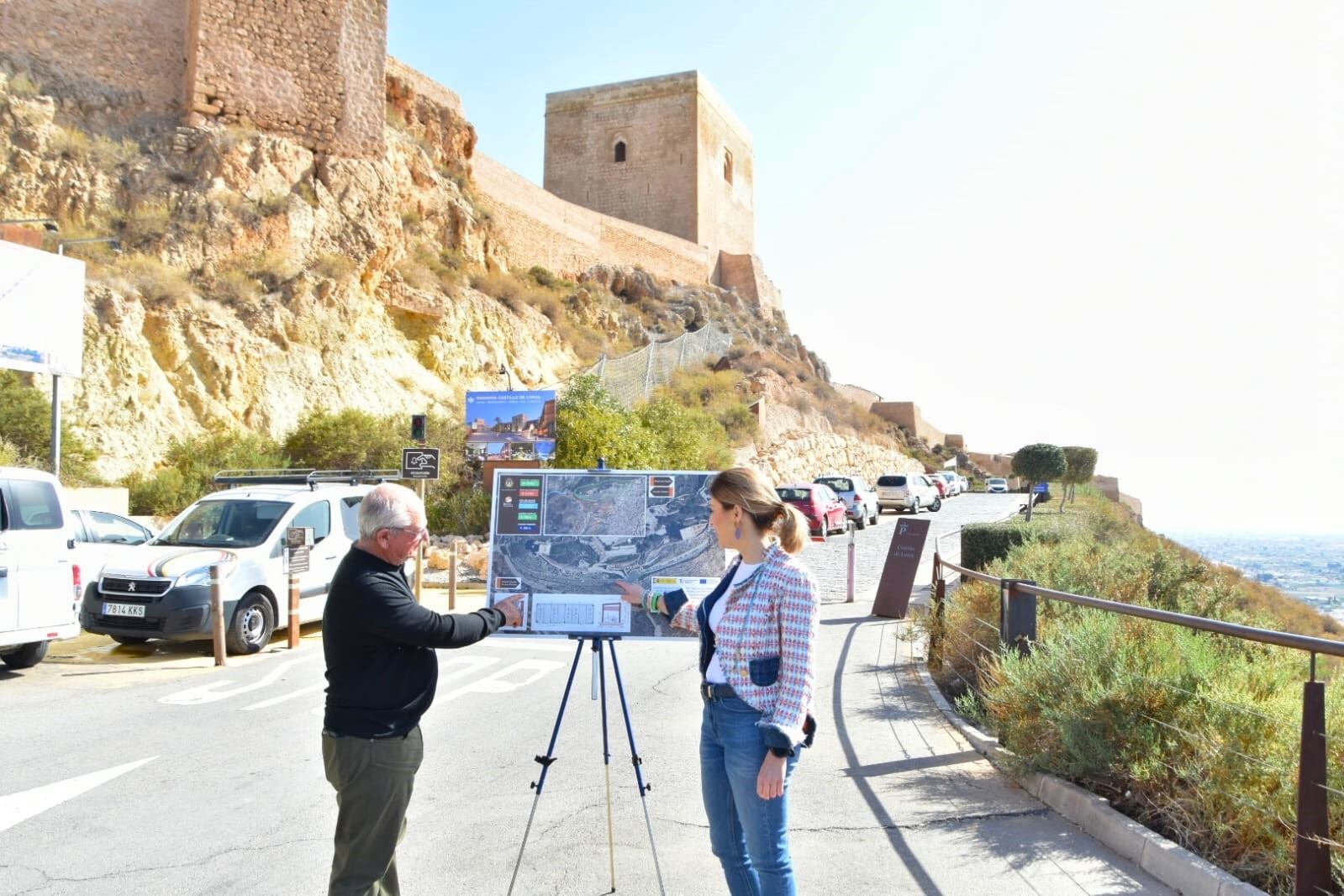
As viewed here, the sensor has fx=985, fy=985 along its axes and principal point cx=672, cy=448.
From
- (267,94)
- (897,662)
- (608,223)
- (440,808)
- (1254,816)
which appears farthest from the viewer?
(608,223)

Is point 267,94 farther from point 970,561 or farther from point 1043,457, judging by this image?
point 1043,457

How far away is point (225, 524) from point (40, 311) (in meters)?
7.98

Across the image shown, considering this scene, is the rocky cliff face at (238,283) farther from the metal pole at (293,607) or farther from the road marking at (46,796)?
the road marking at (46,796)

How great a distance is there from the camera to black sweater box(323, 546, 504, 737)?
133 inches

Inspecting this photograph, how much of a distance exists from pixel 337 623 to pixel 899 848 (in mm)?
3085

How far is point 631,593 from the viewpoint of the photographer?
15.2 feet

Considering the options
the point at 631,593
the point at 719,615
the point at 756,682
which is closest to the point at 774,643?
the point at 756,682

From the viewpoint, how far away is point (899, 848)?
4.93 m

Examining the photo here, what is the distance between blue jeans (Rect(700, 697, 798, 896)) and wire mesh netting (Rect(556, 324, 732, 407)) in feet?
84.8

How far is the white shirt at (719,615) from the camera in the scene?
3.47 m

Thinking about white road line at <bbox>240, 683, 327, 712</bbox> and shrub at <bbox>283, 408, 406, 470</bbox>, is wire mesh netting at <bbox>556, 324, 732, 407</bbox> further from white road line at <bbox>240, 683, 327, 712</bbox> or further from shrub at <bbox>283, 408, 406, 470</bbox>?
white road line at <bbox>240, 683, 327, 712</bbox>

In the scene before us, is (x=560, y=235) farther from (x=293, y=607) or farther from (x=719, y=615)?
(x=719, y=615)

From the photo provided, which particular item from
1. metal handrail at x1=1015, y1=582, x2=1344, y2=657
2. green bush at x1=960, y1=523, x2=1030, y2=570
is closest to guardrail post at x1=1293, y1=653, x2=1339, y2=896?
metal handrail at x1=1015, y1=582, x2=1344, y2=657

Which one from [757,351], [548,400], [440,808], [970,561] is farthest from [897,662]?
[757,351]
